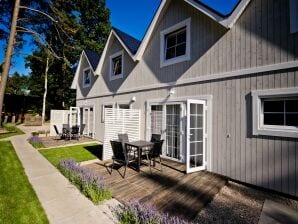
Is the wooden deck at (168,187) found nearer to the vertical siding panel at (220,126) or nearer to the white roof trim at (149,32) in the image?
the vertical siding panel at (220,126)

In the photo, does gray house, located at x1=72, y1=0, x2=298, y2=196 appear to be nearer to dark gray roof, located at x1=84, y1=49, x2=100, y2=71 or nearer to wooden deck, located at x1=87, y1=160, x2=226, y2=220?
wooden deck, located at x1=87, y1=160, x2=226, y2=220

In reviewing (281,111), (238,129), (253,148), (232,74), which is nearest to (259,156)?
(253,148)

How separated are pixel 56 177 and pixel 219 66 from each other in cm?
633

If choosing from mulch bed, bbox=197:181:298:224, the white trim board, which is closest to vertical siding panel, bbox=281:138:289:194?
mulch bed, bbox=197:181:298:224

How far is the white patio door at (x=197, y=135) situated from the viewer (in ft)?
21.4

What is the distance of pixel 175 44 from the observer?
8.23 m

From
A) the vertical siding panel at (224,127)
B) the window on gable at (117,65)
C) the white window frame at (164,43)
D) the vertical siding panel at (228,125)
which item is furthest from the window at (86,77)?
the vertical siding panel at (228,125)

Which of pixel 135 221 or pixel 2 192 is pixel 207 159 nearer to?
pixel 135 221

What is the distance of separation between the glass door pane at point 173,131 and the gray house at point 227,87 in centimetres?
4

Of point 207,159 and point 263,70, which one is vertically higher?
point 263,70

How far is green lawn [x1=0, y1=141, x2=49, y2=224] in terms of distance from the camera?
3.78 metres

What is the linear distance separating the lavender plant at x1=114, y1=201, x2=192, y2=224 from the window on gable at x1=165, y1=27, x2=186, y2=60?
6079 mm

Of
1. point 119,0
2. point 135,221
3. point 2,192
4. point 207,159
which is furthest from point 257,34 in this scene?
point 119,0

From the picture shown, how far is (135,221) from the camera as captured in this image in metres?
3.52
